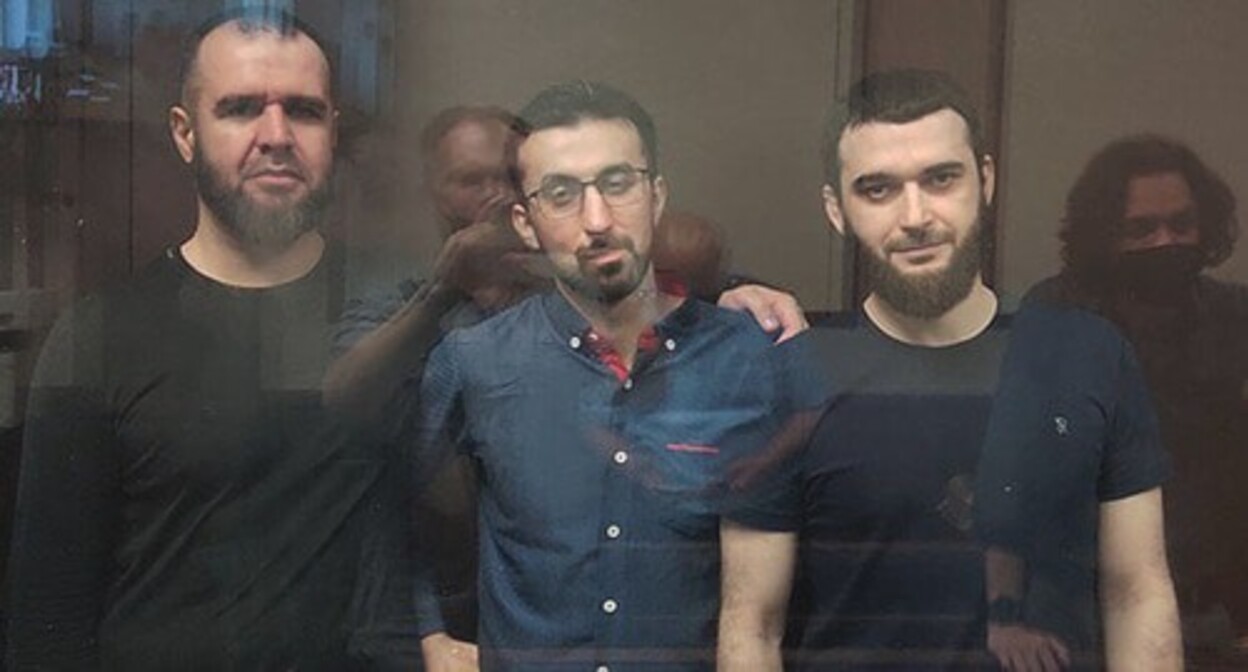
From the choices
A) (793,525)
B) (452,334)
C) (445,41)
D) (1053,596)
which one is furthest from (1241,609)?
(445,41)

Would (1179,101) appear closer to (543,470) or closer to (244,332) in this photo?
(543,470)

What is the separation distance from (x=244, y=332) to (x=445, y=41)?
16.5 inches

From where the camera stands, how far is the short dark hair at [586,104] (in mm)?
2117

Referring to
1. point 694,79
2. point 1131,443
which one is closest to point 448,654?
point 694,79

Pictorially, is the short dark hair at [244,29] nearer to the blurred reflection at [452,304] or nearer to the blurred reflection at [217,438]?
the blurred reflection at [217,438]

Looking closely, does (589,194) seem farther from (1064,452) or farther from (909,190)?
(1064,452)

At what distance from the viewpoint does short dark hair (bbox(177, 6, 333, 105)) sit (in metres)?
2.13

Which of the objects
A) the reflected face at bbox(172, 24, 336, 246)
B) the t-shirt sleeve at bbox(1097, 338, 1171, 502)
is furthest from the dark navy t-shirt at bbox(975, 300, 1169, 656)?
the reflected face at bbox(172, 24, 336, 246)

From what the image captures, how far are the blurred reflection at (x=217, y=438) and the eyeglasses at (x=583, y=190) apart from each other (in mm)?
248

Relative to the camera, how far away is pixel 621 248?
2.13 meters

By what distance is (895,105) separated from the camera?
215 cm

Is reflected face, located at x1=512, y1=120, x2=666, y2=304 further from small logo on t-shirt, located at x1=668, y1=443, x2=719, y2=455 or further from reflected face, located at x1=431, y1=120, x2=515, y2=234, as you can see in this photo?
small logo on t-shirt, located at x1=668, y1=443, x2=719, y2=455

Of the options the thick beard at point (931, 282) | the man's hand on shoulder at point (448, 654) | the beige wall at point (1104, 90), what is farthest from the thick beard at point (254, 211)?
the beige wall at point (1104, 90)

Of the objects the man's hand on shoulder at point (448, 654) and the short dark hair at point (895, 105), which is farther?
the man's hand on shoulder at point (448, 654)
